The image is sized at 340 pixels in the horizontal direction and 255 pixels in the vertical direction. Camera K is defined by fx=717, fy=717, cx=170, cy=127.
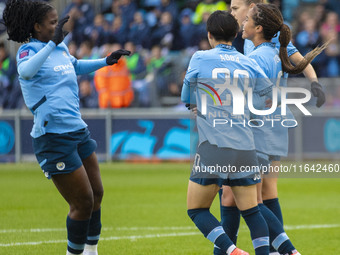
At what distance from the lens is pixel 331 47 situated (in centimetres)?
1772

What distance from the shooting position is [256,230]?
206 inches

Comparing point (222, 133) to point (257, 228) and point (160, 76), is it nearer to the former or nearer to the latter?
point (257, 228)

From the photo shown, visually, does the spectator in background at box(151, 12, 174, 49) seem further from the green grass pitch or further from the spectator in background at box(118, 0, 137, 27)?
the green grass pitch

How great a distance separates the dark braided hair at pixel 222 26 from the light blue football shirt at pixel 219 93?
0.10m

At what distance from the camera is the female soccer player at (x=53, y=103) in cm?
527

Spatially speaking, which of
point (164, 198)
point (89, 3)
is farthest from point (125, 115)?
point (89, 3)

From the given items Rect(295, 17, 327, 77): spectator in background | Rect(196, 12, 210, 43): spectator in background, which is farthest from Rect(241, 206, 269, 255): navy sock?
Rect(196, 12, 210, 43): spectator in background

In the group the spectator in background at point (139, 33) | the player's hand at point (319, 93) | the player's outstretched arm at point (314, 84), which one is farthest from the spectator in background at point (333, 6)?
the player's hand at point (319, 93)

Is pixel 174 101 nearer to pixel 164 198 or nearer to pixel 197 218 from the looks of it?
pixel 164 198

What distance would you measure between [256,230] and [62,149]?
1.55m

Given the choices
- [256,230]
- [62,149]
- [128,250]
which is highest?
[62,149]

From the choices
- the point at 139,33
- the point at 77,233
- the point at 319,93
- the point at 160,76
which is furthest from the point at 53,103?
the point at 139,33

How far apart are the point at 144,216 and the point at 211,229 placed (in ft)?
13.4

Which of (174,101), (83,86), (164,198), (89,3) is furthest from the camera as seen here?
(89,3)
